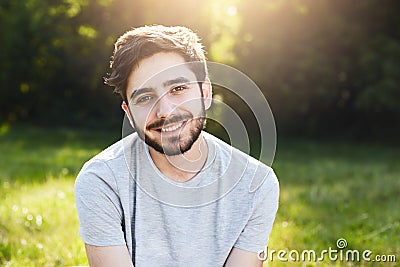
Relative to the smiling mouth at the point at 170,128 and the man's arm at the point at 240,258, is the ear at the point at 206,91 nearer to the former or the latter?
the smiling mouth at the point at 170,128

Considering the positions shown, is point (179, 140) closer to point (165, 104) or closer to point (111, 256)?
point (165, 104)

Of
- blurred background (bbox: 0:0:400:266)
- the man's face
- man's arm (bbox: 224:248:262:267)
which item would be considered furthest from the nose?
blurred background (bbox: 0:0:400:266)

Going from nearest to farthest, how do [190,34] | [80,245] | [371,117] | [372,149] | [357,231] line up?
[190,34], [80,245], [357,231], [372,149], [371,117]

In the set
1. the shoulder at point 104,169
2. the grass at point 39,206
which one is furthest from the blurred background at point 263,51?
the shoulder at point 104,169

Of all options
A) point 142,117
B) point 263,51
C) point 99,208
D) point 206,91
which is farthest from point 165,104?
point 263,51

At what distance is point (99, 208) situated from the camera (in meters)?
2.64

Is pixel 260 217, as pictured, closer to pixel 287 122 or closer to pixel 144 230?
pixel 144 230

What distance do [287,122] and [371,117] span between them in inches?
69.8

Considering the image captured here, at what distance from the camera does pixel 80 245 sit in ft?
13.5

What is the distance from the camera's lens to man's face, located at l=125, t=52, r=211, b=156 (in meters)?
2.70

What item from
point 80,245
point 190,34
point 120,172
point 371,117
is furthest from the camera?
point 371,117

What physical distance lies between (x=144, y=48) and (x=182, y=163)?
54cm

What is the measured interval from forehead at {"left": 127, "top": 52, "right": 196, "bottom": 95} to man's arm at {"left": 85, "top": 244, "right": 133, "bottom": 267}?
0.69 metres

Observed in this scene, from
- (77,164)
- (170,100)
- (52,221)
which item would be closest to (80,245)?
(52,221)
